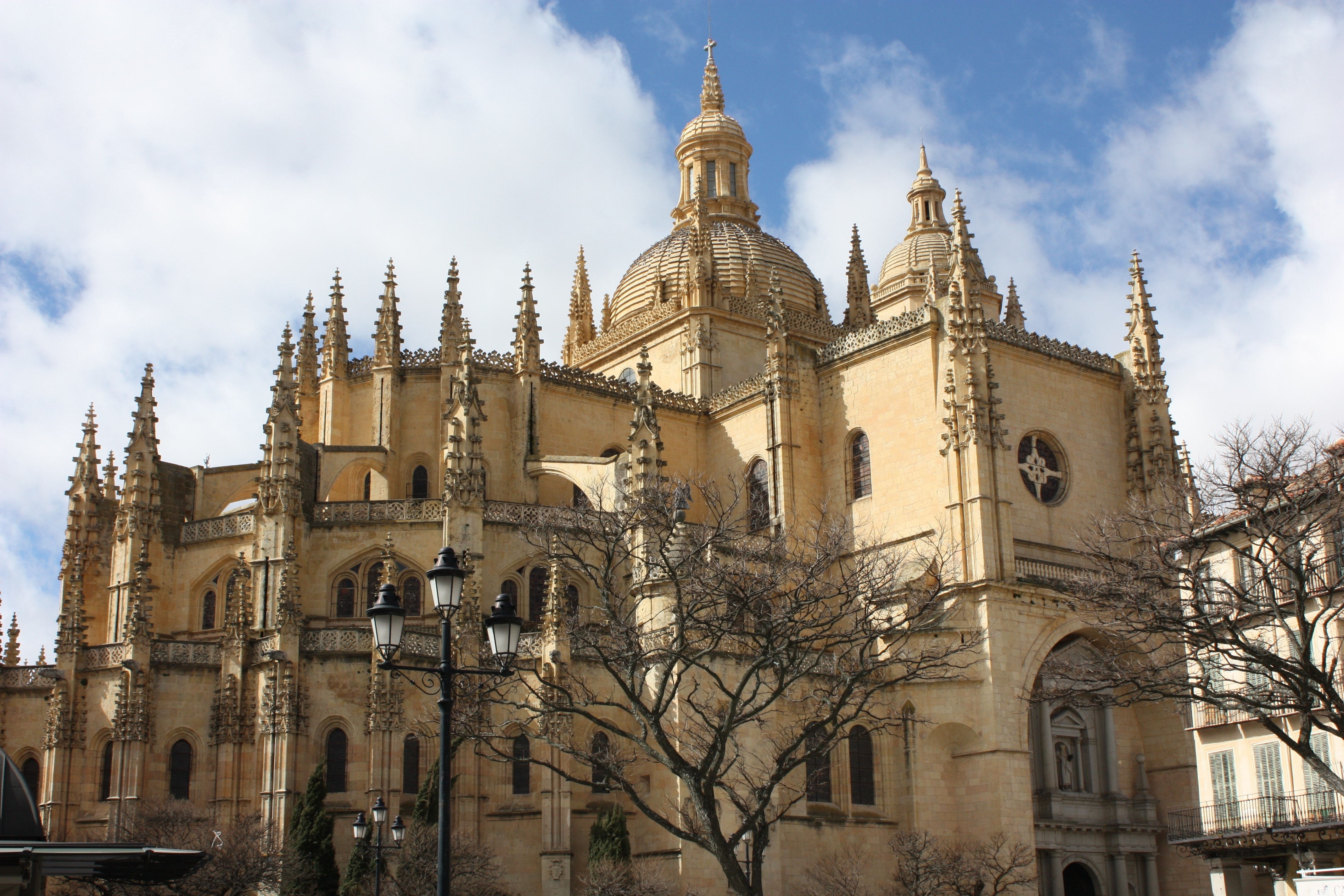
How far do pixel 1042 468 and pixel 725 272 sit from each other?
17.1 meters

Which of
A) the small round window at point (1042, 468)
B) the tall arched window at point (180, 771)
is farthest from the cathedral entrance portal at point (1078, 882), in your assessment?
the tall arched window at point (180, 771)

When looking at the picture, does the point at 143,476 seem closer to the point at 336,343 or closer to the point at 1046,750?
the point at 336,343

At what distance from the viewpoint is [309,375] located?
45.1m

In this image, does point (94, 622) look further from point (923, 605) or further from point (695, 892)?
point (923, 605)

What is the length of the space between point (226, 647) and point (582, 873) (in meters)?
10.3

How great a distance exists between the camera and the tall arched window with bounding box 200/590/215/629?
39.4m

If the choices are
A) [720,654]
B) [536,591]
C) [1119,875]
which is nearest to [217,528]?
[536,591]

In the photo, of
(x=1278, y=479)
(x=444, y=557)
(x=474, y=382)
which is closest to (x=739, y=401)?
(x=474, y=382)

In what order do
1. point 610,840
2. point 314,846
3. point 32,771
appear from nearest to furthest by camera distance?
point 314,846
point 610,840
point 32,771

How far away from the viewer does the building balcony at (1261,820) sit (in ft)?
88.0

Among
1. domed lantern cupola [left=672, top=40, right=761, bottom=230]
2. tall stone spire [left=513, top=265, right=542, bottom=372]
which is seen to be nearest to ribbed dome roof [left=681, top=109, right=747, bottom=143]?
domed lantern cupola [left=672, top=40, right=761, bottom=230]

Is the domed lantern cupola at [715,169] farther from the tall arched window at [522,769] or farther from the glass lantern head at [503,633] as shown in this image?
the glass lantern head at [503,633]

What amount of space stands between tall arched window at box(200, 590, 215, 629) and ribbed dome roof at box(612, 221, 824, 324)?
19.1 meters

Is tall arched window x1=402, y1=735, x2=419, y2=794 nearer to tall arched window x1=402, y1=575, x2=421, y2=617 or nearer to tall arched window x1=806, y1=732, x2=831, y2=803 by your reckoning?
tall arched window x1=402, y1=575, x2=421, y2=617
